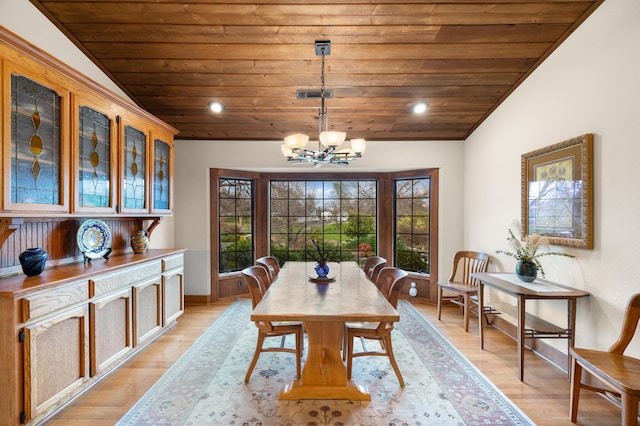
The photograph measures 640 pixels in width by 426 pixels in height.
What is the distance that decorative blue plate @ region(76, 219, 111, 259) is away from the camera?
106 inches

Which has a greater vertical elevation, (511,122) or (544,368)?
(511,122)

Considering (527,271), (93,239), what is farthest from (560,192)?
(93,239)

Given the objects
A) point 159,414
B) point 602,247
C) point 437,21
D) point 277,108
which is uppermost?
point 437,21

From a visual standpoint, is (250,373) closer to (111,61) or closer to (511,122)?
(111,61)

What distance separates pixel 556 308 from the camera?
9.13ft

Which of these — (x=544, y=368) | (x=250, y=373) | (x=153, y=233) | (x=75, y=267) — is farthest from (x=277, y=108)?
(x=544, y=368)

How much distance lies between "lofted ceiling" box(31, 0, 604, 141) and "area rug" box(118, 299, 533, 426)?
2.70m

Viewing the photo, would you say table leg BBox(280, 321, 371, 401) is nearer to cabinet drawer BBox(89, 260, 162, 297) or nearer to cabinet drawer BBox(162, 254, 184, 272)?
cabinet drawer BBox(89, 260, 162, 297)

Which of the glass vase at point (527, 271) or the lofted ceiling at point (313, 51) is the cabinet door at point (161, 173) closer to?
the lofted ceiling at point (313, 51)

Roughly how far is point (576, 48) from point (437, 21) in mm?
1155

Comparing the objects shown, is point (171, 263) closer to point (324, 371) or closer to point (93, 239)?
point (93, 239)

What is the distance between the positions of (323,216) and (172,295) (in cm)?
245

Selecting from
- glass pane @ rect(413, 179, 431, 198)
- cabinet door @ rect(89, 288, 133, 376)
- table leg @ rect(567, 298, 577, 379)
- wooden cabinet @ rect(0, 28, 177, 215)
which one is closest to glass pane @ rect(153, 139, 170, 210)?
wooden cabinet @ rect(0, 28, 177, 215)

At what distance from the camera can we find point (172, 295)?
3.52 m
